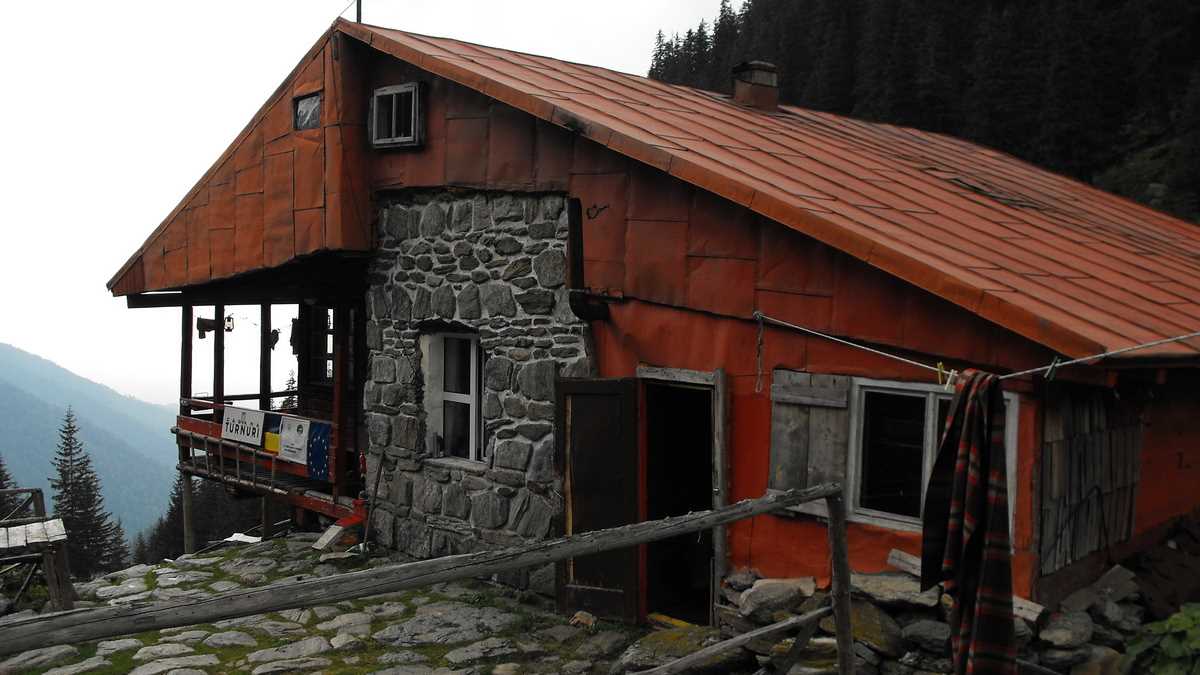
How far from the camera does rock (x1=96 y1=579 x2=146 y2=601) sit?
9.98 metres

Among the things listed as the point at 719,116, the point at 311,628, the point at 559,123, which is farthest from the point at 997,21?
the point at 311,628

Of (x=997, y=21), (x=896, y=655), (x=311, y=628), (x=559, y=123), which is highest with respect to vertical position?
(x=997, y=21)

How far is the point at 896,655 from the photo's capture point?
6172 mm

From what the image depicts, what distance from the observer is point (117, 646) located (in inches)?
309

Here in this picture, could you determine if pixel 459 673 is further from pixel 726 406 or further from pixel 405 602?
pixel 726 406

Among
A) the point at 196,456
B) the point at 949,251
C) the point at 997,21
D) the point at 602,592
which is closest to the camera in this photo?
the point at 949,251

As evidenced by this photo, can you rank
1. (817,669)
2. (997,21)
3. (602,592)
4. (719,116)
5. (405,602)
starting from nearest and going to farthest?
(817,669) < (602,592) < (405,602) < (719,116) < (997,21)

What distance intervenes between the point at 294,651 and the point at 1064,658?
5417 mm

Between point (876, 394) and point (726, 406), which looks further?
point (726, 406)

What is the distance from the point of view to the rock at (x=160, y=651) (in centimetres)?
761

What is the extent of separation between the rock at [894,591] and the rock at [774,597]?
0.46m

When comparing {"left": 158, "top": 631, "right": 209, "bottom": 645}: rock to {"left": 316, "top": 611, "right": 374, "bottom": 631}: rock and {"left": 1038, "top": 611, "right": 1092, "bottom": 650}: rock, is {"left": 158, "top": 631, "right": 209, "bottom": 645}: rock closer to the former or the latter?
{"left": 316, "top": 611, "right": 374, "bottom": 631}: rock

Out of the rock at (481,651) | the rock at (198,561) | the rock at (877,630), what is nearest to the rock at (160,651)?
the rock at (481,651)

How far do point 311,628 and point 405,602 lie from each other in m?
0.95
